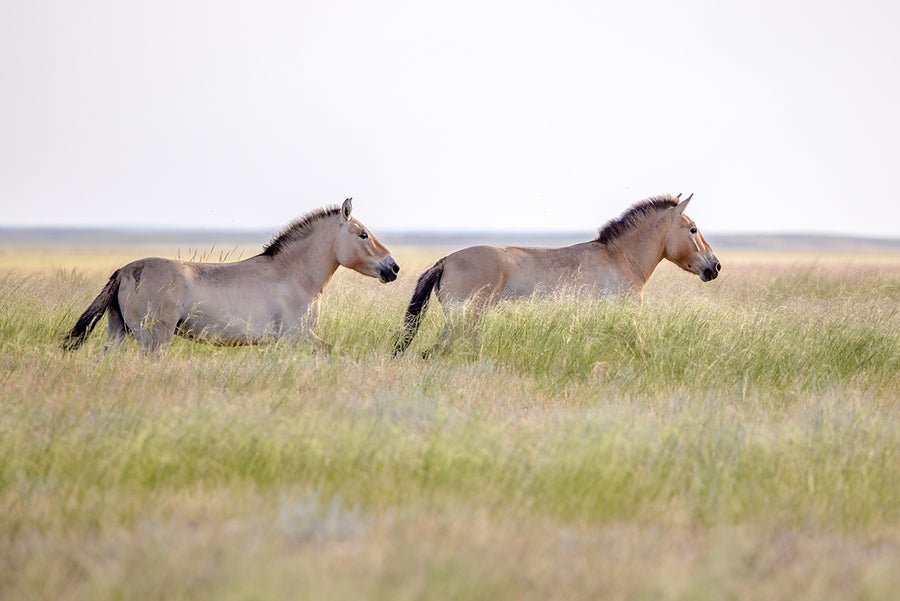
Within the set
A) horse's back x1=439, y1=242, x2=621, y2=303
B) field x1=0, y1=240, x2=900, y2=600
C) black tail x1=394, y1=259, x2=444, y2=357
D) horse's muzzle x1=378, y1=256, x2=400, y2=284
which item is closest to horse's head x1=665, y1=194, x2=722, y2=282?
horse's back x1=439, y1=242, x2=621, y2=303

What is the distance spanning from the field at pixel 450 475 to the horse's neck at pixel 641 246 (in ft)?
10.9

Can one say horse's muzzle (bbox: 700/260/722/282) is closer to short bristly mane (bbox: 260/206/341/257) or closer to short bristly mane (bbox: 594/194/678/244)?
short bristly mane (bbox: 594/194/678/244)

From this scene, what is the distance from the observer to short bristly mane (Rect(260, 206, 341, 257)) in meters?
10.3

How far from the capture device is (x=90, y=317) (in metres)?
8.80

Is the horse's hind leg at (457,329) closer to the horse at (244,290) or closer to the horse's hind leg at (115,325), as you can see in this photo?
the horse at (244,290)

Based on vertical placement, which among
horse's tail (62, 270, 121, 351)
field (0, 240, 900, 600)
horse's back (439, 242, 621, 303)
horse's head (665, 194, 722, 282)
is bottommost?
field (0, 240, 900, 600)

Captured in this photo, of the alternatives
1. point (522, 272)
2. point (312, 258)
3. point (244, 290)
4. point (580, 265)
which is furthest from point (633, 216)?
point (244, 290)

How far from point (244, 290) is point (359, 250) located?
4.23 ft

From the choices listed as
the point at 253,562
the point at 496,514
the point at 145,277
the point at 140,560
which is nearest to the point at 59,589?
the point at 140,560

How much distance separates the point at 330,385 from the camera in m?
7.49

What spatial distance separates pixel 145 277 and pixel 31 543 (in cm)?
498

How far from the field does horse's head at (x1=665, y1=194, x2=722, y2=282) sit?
11.6 feet

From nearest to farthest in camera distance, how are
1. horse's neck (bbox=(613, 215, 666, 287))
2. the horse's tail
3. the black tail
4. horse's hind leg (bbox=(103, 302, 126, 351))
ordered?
1. the horse's tail
2. horse's hind leg (bbox=(103, 302, 126, 351))
3. the black tail
4. horse's neck (bbox=(613, 215, 666, 287))

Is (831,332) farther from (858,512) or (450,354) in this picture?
(858,512)
